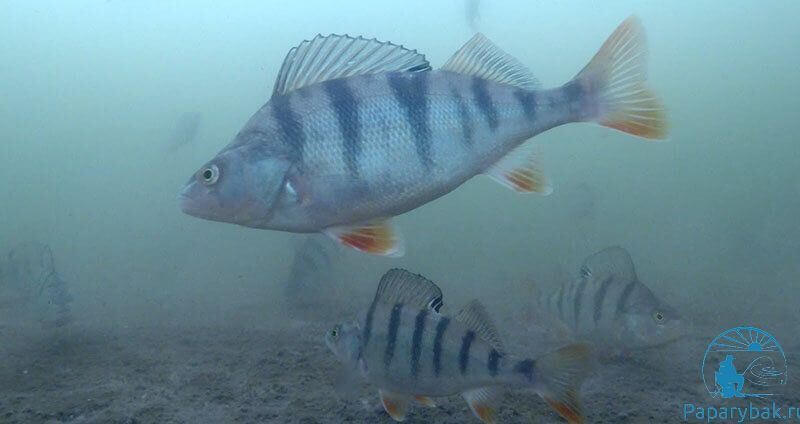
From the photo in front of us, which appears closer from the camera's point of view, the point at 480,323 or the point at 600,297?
the point at 480,323

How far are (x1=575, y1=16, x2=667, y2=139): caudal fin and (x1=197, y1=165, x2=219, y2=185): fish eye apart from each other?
190cm

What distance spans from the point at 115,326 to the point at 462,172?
6.27 m

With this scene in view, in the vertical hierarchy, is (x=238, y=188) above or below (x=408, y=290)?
above

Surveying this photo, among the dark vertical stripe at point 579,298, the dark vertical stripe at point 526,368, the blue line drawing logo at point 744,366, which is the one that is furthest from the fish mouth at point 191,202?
the blue line drawing logo at point 744,366

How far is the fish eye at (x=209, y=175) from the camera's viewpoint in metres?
2.39

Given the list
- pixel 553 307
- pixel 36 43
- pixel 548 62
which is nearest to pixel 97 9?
pixel 36 43

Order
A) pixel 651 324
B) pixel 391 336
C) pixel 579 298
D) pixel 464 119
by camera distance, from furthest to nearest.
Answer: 1. pixel 579 298
2. pixel 651 324
3. pixel 391 336
4. pixel 464 119

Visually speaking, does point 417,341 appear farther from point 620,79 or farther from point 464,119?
point 620,79

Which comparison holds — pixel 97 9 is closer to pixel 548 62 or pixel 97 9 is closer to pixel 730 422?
pixel 548 62

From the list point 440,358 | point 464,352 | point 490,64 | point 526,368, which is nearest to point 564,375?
point 526,368

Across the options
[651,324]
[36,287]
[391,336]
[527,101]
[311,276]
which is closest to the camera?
[527,101]

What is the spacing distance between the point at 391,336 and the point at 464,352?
0.41m

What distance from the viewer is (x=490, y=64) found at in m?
2.85

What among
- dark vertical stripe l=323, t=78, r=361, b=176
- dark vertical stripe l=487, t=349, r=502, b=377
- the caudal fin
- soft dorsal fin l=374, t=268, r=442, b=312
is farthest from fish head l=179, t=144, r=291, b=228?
the caudal fin
